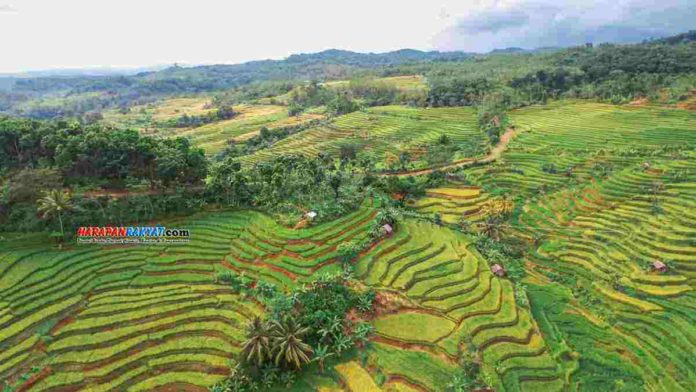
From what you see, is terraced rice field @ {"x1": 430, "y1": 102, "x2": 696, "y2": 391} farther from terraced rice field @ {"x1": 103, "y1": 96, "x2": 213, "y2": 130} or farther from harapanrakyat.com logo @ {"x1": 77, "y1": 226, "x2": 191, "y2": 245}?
terraced rice field @ {"x1": 103, "y1": 96, "x2": 213, "y2": 130}

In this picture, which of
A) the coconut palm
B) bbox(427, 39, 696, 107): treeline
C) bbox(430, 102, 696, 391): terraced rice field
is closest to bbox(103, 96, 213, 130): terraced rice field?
bbox(427, 39, 696, 107): treeline

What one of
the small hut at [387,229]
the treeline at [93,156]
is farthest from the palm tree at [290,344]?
the treeline at [93,156]

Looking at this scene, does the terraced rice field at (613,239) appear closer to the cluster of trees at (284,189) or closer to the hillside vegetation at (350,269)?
the hillside vegetation at (350,269)

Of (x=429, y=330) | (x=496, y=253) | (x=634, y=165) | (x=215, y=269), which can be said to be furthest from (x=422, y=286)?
(x=634, y=165)

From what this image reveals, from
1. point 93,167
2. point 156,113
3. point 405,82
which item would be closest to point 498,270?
point 93,167

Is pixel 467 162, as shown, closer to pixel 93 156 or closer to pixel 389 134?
pixel 389 134

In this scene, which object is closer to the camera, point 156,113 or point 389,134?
point 389,134
